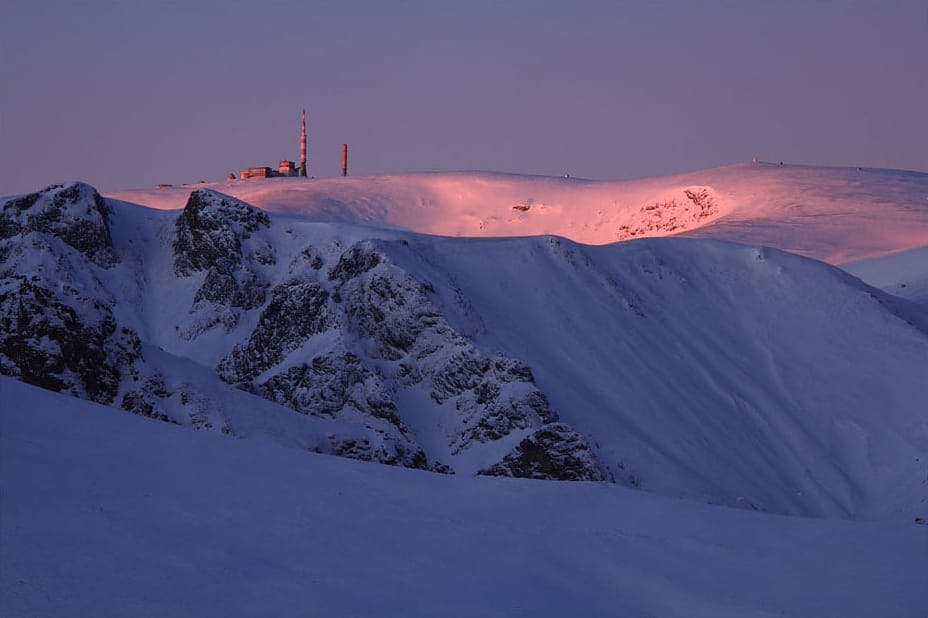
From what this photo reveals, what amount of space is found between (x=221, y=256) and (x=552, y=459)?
22098mm

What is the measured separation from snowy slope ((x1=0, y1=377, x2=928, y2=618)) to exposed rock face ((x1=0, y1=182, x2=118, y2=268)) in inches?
1643

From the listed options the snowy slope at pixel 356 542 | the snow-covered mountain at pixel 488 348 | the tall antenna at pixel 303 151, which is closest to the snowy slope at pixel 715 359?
the snow-covered mountain at pixel 488 348

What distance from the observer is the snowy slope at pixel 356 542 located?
18500mm

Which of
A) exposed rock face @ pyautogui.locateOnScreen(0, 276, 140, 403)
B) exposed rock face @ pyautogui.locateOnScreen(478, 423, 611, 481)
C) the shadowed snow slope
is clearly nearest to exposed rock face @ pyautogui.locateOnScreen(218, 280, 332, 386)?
exposed rock face @ pyautogui.locateOnScreen(478, 423, 611, 481)

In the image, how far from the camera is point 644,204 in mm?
121938

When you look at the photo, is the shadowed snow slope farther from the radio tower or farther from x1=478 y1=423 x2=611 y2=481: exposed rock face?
x1=478 y1=423 x2=611 y2=481: exposed rock face

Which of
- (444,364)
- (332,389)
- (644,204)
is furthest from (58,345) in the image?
(644,204)

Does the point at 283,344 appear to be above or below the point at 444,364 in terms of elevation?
above

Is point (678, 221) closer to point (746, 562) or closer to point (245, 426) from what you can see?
point (245, 426)

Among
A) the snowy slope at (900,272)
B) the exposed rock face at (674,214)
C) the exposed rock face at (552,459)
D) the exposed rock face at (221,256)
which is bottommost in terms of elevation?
the exposed rock face at (552,459)

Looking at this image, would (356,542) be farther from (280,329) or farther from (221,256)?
(221,256)

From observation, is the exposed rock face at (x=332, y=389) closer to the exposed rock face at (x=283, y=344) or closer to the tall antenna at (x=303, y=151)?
the exposed rock face at (x=283, y=344)

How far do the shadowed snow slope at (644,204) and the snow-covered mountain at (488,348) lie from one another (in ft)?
115

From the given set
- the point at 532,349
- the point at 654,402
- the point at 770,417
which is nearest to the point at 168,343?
the point at 532,349
